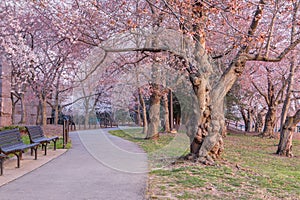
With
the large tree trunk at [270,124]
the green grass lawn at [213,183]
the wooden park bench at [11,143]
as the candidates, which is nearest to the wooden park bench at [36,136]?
the wooden park bench at [11,143]

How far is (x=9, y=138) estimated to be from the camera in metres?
7.75

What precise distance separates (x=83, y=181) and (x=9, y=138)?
2.75 metres

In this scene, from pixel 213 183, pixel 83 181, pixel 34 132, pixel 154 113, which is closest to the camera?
pixel 213 183

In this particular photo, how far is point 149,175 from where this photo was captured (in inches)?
261

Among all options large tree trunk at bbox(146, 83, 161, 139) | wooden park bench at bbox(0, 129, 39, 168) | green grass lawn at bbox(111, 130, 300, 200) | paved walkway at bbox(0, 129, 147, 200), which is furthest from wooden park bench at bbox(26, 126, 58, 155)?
large tree trunk at bbox(146, 83, 161, 139)

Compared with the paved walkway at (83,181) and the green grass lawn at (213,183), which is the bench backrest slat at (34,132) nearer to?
the paved walkway at (83,181)

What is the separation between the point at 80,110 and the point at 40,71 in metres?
13.1

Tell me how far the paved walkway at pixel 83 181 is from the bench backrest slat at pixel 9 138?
931 mm

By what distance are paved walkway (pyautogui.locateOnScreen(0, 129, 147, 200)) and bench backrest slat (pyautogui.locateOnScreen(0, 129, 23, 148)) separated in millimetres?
931

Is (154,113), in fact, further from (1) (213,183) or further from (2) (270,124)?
(1) (213,183)

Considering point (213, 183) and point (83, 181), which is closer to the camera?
point (213, 183)

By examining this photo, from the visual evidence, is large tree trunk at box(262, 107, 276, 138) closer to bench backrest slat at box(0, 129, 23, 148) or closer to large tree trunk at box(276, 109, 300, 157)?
large tree trunk at box(276, 109, 300, 157)

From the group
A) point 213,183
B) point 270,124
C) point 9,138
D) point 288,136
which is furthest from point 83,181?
point 270,124

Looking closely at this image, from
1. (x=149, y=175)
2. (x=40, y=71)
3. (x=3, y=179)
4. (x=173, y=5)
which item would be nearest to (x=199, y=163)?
(x=149, y=175)
